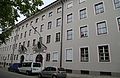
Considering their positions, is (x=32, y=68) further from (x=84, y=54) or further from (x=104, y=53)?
(x=104, y=53)

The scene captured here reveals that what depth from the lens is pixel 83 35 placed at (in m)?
20.3

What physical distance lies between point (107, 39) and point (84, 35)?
3802 millimetres

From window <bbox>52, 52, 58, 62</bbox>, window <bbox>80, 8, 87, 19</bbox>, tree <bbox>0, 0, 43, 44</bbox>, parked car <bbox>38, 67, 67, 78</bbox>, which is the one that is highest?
window <bbox>80, 8, 87, 19</bbox>

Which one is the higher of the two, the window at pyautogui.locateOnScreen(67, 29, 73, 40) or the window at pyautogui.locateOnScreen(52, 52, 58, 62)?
the window at pyautogui.locateOnScreen(67, 29, 73, 40)

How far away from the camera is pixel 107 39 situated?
679 inches

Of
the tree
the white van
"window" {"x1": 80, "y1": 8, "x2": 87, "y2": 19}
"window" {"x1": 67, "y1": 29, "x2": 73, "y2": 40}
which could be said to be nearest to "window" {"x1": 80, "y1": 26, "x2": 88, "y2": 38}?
"window" {"x1": 80, "y1": 8, "x2": 87, "y2": 19}

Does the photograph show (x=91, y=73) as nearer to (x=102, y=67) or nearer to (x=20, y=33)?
(x=102, y=67)

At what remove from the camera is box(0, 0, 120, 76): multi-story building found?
16.9 meters

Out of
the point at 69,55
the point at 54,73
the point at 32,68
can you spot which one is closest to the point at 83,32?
the point at 69,55

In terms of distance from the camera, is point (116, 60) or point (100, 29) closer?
point (116, 60)

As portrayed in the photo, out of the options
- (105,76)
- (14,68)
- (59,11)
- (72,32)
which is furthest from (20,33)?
(105,76)

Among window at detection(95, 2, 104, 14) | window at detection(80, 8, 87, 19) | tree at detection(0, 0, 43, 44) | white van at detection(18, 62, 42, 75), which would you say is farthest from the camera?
window at detection(80, 8, 87, 19)

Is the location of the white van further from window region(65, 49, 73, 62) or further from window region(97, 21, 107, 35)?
window region(97, 21, 107, 35)

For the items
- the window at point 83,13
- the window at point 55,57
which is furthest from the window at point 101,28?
the window at point 55,57
